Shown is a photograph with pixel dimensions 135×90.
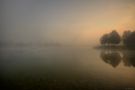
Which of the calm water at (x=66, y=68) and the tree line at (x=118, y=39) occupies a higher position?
the tree line at (x=118, y=39)

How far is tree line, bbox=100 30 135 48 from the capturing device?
1951 millimetres

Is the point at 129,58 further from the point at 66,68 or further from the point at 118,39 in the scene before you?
the point at 66,68

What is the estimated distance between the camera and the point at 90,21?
197 centimetres

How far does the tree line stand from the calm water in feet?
0.19

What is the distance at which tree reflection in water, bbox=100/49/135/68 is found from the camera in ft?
6.32

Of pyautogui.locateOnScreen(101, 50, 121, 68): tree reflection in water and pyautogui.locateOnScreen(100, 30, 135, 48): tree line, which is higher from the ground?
pyautogui.locateOnScreen(100, 30, 135, 48): tree line

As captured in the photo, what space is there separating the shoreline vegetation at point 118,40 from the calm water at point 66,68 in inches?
1.5

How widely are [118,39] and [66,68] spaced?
1.34 ft

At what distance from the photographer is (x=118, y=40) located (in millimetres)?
1961

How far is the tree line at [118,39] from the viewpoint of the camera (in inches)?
76.8

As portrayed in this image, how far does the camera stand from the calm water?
6.33 ft

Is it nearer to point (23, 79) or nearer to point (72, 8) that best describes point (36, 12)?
point (72, 8)

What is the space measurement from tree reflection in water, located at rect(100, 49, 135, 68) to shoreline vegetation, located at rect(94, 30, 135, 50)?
0.03 meters

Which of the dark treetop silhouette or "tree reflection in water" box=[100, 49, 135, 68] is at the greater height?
the dark treetop silhouette
